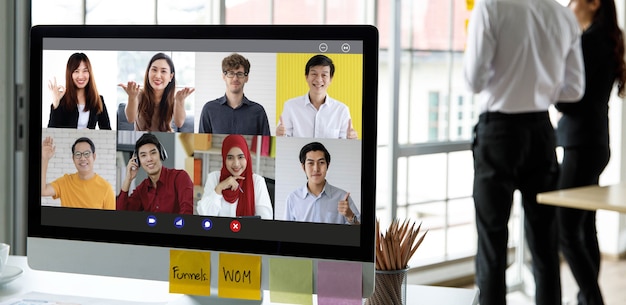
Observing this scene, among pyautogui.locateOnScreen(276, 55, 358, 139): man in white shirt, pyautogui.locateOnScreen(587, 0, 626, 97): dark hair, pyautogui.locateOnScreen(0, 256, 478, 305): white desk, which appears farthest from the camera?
pyautogui.locateOnScreen(587, 0, 626, 97): dark hair

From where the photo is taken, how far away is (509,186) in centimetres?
261

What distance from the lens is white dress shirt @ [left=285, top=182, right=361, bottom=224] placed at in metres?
1.00

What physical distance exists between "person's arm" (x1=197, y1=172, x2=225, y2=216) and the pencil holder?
26 cm

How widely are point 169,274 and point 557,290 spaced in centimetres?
208

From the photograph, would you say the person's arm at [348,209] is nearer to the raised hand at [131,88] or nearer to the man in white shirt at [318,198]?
the man in white shirt at [318,198]

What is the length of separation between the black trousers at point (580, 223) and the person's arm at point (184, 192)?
2.25 m

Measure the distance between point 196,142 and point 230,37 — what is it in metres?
0.15

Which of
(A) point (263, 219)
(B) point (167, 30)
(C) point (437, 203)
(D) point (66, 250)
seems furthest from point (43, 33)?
(C) point (437, 203)

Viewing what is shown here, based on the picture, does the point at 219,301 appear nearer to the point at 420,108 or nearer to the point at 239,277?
the point at 239,277

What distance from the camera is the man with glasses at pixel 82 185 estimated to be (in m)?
1.09

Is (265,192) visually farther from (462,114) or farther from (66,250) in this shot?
(462,114)

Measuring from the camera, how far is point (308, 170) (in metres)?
1.00

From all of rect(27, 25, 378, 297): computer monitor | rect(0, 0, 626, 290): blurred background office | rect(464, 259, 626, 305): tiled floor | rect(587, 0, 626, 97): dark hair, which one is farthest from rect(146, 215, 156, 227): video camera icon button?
rect(464, 259, 626, 305): tiled floor

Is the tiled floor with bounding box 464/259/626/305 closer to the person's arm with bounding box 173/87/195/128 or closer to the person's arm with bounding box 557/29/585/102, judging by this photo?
the person's arm with bounding box 557/29/585/102
